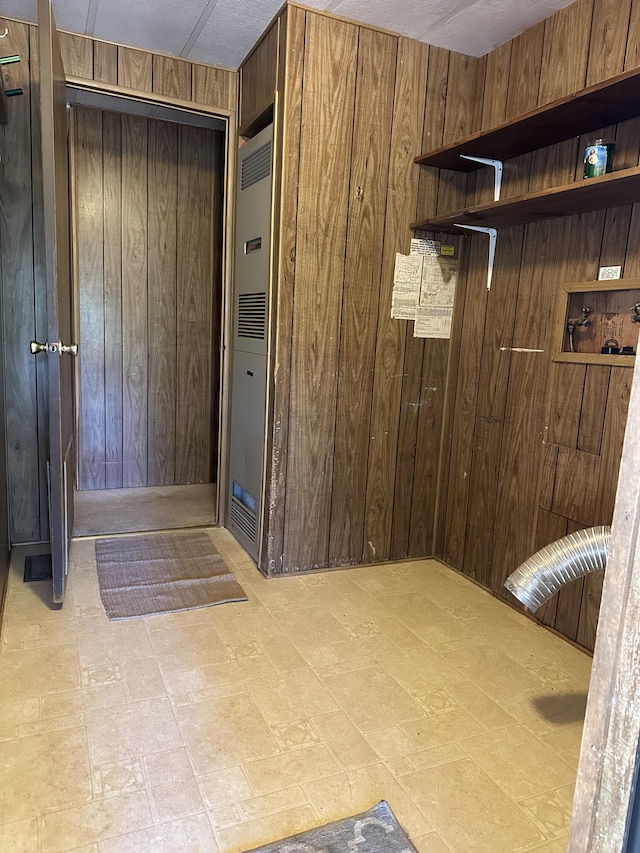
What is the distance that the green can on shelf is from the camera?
2.04m

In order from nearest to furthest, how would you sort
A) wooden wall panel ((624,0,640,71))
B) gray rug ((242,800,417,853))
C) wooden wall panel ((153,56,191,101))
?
gray rug ((242,800,417,853)) → wooden wall panel ((624,0,640,71)) → wooden wall panel ((153,56,191,101))

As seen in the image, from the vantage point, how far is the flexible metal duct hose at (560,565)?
171 centimetres

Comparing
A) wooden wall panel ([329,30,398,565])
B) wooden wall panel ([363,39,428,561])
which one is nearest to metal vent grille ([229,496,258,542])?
wooden wall panel ([329,30,398,565])

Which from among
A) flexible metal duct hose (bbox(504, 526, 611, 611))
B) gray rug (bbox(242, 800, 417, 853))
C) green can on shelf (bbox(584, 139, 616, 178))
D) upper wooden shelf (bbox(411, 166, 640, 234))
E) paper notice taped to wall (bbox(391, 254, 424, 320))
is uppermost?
green can on shelf (bbox(584, 139, 616, 178))

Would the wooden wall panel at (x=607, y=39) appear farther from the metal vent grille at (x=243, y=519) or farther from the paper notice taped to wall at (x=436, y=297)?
the metal vent grille at (x=243, y=519)

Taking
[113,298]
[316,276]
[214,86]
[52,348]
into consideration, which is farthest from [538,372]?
[113,298]

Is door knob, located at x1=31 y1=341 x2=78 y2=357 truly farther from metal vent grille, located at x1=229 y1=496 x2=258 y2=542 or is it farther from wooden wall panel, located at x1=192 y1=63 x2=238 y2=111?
wooden wall panel, located at x1=192 y1=63 x2=238 y2=111

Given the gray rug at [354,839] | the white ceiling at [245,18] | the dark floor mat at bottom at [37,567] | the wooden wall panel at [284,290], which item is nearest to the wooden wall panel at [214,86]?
the white ceiling at [245,18]

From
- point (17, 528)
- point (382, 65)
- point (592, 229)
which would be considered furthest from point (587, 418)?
point (17, 528)

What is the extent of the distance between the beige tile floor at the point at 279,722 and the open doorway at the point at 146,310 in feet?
4.64

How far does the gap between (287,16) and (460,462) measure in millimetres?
2131

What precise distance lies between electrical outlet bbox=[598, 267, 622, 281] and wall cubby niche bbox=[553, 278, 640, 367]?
31mm

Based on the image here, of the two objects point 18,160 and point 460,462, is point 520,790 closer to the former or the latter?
point 460,462

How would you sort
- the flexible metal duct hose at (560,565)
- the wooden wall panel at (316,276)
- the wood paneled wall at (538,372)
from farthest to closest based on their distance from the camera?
the wooden wall panel at (316,276) < the wood paneled wall at (538,372) < the flexible metal duct hose at (560,565)
